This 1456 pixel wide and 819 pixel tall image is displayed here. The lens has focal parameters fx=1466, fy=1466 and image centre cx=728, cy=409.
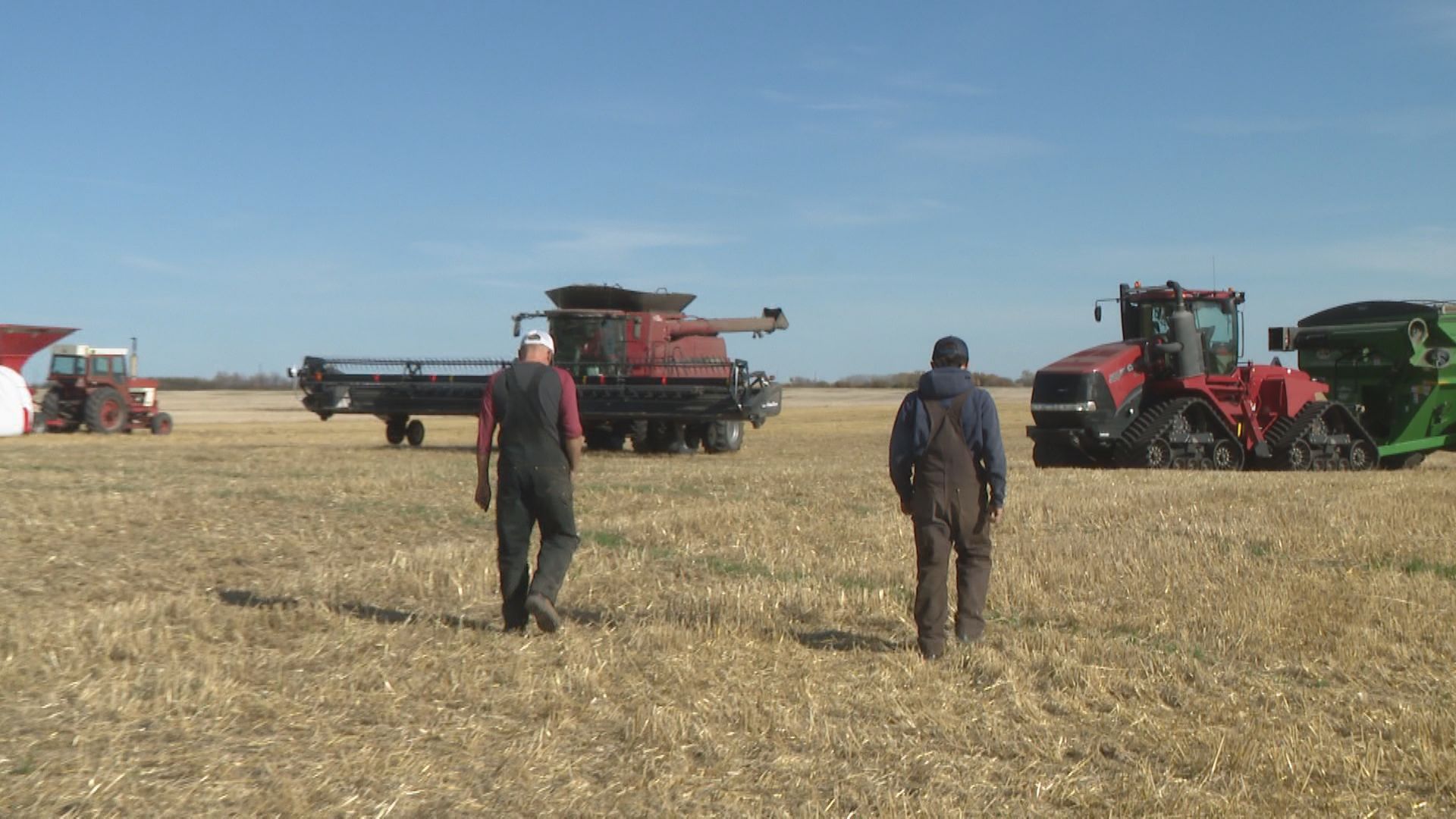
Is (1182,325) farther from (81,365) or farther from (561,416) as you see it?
(81,365)

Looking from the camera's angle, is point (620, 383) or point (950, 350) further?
point (620, 383)

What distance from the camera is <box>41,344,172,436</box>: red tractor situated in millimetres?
30688

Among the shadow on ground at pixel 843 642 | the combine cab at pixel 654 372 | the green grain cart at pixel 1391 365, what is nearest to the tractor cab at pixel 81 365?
the combine cab at pixel 654 372

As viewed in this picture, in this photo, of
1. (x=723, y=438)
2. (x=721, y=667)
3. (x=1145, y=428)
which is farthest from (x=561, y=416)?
(x=723, y=438)

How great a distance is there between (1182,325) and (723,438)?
9.10 metres

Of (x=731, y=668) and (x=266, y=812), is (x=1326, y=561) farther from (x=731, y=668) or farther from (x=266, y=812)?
(x=266, y=812)

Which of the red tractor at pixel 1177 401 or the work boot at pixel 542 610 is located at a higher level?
the red tractor at pixel 1177 401

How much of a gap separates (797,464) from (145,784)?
15.5 meters

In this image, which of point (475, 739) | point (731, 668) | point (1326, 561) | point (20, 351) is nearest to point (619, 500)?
point (1326, 561)

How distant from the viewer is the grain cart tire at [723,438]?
25.0m

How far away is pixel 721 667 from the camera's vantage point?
22.3ft

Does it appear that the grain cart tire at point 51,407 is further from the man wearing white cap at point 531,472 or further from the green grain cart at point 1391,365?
the man wearing white cap at point 531,472

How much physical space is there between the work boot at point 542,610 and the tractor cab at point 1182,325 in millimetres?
12867

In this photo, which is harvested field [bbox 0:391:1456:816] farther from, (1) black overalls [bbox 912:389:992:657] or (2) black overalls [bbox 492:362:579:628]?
(2) black overalls [bbox 492:362:579:628]
